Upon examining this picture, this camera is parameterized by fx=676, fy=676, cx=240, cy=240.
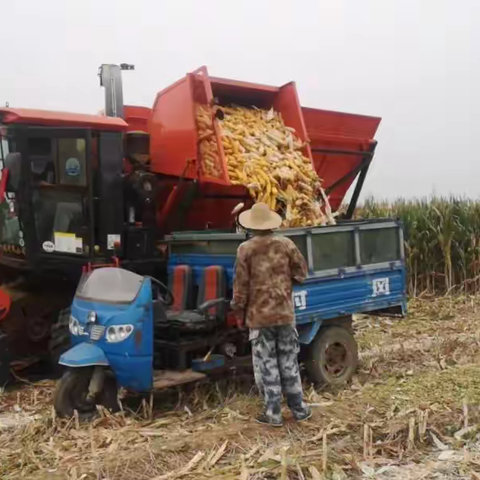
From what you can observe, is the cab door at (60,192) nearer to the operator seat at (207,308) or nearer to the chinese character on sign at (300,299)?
the operator seat at (207,308)

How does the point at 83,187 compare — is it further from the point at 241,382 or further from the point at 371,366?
the point at 371,366

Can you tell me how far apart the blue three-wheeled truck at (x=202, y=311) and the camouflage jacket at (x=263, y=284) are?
1.89ft

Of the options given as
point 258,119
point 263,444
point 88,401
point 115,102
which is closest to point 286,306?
point 263,444

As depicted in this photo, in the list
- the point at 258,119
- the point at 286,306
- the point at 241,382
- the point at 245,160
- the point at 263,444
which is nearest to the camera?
the point at 263,444

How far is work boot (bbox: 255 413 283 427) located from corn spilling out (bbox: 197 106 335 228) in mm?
2186

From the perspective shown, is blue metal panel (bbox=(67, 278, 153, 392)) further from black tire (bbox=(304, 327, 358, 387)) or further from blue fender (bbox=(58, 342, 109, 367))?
black tire (bbox=(304, 327, 358, 387))

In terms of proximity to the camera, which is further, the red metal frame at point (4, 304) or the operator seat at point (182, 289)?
the red metal frame at point (4, 304)

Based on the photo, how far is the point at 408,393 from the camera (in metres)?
5.52

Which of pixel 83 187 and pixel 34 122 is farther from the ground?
pixel 34 122

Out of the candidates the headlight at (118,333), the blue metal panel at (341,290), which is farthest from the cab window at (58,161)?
the headlight at (118,333)

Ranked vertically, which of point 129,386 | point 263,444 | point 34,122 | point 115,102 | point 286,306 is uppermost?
point 115,102

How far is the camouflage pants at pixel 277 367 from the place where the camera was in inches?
199

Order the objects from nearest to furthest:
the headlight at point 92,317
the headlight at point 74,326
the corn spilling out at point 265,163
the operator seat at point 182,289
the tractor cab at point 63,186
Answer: the headlight at point 92,317
the headlight at point 74,326
the operator seat at point 182,289
the tractor cab at point 63,186
the corn spilling out at point 265,163

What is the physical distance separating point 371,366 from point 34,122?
4.12 meters
